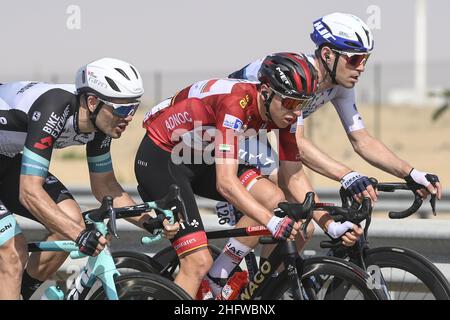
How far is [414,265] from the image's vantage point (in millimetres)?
6219

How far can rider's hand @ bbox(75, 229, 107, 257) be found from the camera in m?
5.57

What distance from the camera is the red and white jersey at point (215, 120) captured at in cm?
611

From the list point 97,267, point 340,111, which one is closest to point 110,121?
point 97,267

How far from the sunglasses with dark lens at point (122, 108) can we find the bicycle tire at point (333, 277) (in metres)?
1.28

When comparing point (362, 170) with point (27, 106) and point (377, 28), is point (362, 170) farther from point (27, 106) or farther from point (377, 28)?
point (27, 106)

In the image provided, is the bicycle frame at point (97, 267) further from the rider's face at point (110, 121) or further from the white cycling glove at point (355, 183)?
the white cycling glove at point (355, 183)

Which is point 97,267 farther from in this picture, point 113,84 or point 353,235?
point 353,235

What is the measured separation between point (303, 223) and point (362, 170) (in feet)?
59.6

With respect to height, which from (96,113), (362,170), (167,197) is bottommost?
(362,170)

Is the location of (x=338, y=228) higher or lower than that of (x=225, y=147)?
lower

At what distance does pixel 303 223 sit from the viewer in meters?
5.85

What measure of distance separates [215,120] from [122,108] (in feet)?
1.93

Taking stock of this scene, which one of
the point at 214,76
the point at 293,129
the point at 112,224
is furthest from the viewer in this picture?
the point at 214,76
